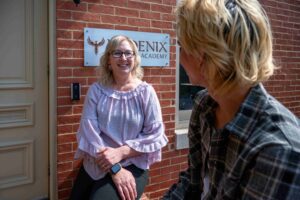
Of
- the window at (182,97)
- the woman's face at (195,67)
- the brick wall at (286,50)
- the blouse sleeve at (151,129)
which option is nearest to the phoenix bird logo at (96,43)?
the blouse sleeve at (151,129)

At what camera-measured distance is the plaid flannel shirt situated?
3.47ft

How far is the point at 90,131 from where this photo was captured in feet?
9.36

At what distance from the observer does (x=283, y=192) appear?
1.05 meters

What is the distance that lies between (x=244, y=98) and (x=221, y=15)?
0.31m

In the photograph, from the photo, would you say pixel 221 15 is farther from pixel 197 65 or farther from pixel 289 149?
pixel 289 149

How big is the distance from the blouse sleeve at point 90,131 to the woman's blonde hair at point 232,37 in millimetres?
1719

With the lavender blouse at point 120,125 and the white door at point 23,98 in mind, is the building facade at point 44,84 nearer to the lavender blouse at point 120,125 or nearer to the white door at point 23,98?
the white door at point 23,98

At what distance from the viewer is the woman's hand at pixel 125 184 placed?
273 centimetres

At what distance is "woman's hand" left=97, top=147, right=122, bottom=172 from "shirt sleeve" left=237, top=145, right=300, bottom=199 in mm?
1795

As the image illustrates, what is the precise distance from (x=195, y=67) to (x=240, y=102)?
0.22m

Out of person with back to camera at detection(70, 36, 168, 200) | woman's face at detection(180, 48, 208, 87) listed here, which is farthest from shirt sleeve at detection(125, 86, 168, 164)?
woman's face at detection(180, 48, 208, 87)

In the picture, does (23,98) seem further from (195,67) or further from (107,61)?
(195,67)

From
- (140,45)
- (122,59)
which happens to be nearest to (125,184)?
(122,59)

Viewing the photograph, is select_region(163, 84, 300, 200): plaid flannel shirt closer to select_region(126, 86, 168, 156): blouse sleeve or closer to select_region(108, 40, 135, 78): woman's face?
select_region(126, 86, 168, 156): blouse sleeve
